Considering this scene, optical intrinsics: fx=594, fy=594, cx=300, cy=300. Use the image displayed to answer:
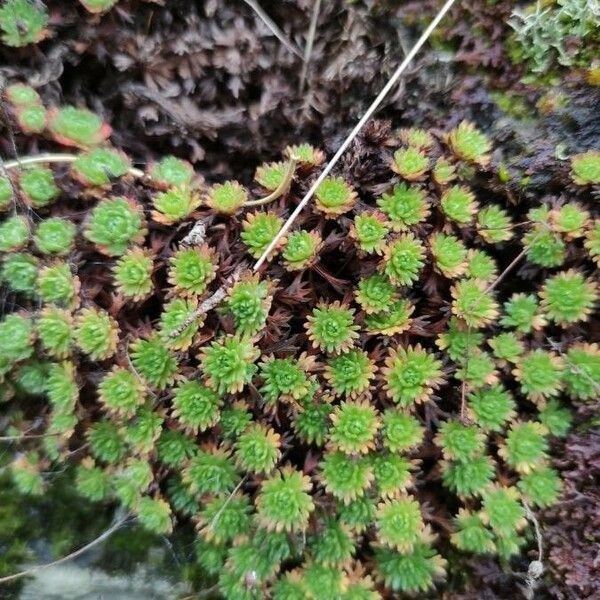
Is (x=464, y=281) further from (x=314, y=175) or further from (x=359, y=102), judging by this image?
(x=359, y=102)

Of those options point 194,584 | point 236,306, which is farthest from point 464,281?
point 194,584

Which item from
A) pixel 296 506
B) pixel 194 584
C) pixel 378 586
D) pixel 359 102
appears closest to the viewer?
pixel 296 506

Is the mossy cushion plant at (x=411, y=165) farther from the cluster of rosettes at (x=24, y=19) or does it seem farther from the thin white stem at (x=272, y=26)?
the cluster of rosettes at (x=24, y=19)

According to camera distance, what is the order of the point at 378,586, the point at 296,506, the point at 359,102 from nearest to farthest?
the point at 296,506
the point at 378,586
the point at 359,102

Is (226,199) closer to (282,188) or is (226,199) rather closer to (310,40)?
(282,188)

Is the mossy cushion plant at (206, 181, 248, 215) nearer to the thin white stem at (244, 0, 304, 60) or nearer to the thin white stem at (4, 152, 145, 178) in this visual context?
the thin white stem at (4, 152, 145, 178)

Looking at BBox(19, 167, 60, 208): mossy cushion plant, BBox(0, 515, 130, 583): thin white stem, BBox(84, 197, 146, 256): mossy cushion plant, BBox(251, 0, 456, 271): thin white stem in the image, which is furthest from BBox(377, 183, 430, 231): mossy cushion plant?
BBox(0, 515, 130, 583): thin white stem
